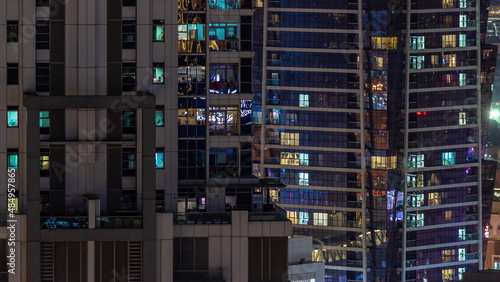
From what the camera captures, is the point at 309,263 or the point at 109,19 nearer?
the point at 109,19

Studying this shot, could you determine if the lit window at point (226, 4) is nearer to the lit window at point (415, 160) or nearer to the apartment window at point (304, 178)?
the apartment window at point (304, 178)

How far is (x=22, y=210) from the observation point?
71.8 m

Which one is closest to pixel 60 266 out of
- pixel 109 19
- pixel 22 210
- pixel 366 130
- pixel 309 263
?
pixel 22 210

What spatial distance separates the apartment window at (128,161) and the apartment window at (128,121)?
3.44 feet

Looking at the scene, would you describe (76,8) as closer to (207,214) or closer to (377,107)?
(207,214)

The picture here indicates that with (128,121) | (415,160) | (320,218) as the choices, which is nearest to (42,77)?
(128,121)

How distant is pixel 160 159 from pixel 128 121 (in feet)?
10.3

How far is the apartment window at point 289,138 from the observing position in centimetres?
17862

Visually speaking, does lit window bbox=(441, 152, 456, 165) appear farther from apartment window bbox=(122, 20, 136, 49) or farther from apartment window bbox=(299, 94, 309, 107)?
apartment window bbox=(122, 20, 136, 49)

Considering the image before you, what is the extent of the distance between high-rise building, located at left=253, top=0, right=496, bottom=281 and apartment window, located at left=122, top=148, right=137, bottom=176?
10441 cm

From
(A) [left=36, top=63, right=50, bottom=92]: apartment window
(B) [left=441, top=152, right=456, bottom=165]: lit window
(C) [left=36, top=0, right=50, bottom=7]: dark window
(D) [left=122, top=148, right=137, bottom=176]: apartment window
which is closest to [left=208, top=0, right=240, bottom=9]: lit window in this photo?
(C) [left=36, top=0, right=50, bottom=7]: dark window

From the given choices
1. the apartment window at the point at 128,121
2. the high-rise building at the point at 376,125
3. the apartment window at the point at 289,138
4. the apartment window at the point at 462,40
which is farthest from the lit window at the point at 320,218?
the apartment window at the point at 128,121

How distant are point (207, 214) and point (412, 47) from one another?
362ft

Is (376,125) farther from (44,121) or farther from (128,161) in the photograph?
(44,121)
